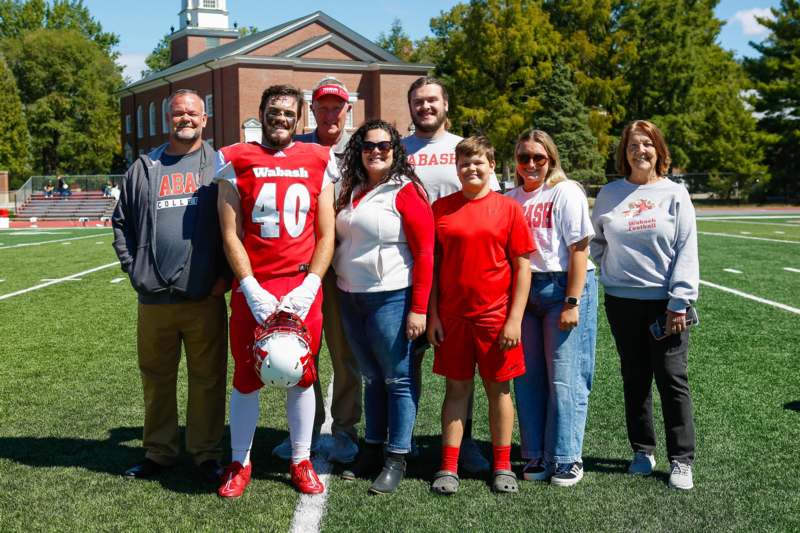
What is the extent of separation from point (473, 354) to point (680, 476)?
130 cm

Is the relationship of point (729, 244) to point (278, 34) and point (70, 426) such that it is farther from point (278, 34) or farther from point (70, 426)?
point (278, 34)

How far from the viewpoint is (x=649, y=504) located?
402 cm

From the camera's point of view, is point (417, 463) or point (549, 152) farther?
point (417, 463)

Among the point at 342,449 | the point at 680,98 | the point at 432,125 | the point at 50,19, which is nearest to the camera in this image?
the point at 432,125

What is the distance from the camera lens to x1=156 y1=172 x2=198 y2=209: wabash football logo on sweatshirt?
430cm

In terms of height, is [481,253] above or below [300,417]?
above

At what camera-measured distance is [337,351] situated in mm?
4828

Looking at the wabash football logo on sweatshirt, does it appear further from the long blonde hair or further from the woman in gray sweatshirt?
the woman in gray sweatshirt

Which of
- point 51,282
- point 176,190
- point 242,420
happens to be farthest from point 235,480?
point 51,282

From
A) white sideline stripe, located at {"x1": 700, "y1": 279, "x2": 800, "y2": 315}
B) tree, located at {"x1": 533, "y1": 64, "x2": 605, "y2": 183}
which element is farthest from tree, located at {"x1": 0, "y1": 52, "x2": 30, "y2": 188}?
white sideline stripe, located at {"x1": 700, "y1": 279, "x2": 800, "y2": 315}

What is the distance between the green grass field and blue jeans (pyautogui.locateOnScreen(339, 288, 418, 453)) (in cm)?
39

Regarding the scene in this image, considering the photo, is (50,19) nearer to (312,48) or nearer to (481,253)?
(312,48)

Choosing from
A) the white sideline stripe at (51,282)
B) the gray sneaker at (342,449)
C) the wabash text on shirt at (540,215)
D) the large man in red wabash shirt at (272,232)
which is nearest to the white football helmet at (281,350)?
the large man in red wabash shirt at (272,232)

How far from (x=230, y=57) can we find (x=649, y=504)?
4294cm
